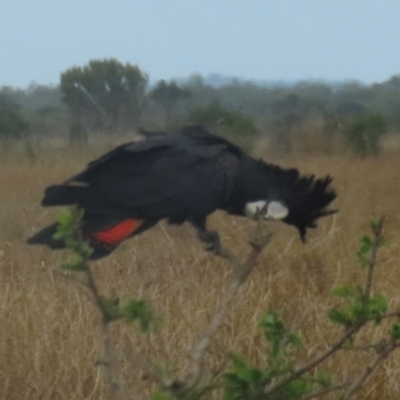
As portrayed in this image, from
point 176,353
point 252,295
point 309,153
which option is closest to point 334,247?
point 252,295

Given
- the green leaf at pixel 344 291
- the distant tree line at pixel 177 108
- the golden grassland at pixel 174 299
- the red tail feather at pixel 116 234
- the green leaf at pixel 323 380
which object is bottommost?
the golden grassland at pixel 174 299

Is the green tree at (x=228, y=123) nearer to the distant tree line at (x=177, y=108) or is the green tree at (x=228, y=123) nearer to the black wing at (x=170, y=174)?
the distant tree line at (x=177, y=108)

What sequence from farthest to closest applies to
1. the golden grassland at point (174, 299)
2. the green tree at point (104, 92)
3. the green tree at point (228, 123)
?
1. the green tree at point (104, 92)
2. the green tree at point (228, 123)
3. the golden grassland at point (174, 299)

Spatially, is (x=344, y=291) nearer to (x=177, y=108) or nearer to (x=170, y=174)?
(x=170, y=174)

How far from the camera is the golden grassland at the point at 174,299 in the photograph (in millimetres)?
2756

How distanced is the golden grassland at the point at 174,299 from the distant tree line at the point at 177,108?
83.7 inches

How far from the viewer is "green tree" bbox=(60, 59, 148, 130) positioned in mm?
8352

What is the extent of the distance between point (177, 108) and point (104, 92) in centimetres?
99

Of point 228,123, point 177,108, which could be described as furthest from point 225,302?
point 177,108

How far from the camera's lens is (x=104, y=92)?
9281 mm

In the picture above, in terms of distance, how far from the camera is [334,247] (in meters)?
3.75

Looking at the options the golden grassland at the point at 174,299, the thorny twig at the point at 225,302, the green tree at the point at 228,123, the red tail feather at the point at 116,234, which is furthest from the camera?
the green tree at the point at 228,123

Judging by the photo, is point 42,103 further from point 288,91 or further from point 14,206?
point 14,206

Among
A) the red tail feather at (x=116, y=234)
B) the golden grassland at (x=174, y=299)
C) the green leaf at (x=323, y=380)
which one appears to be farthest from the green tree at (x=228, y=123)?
the green leaf at (x=323, y=380)
